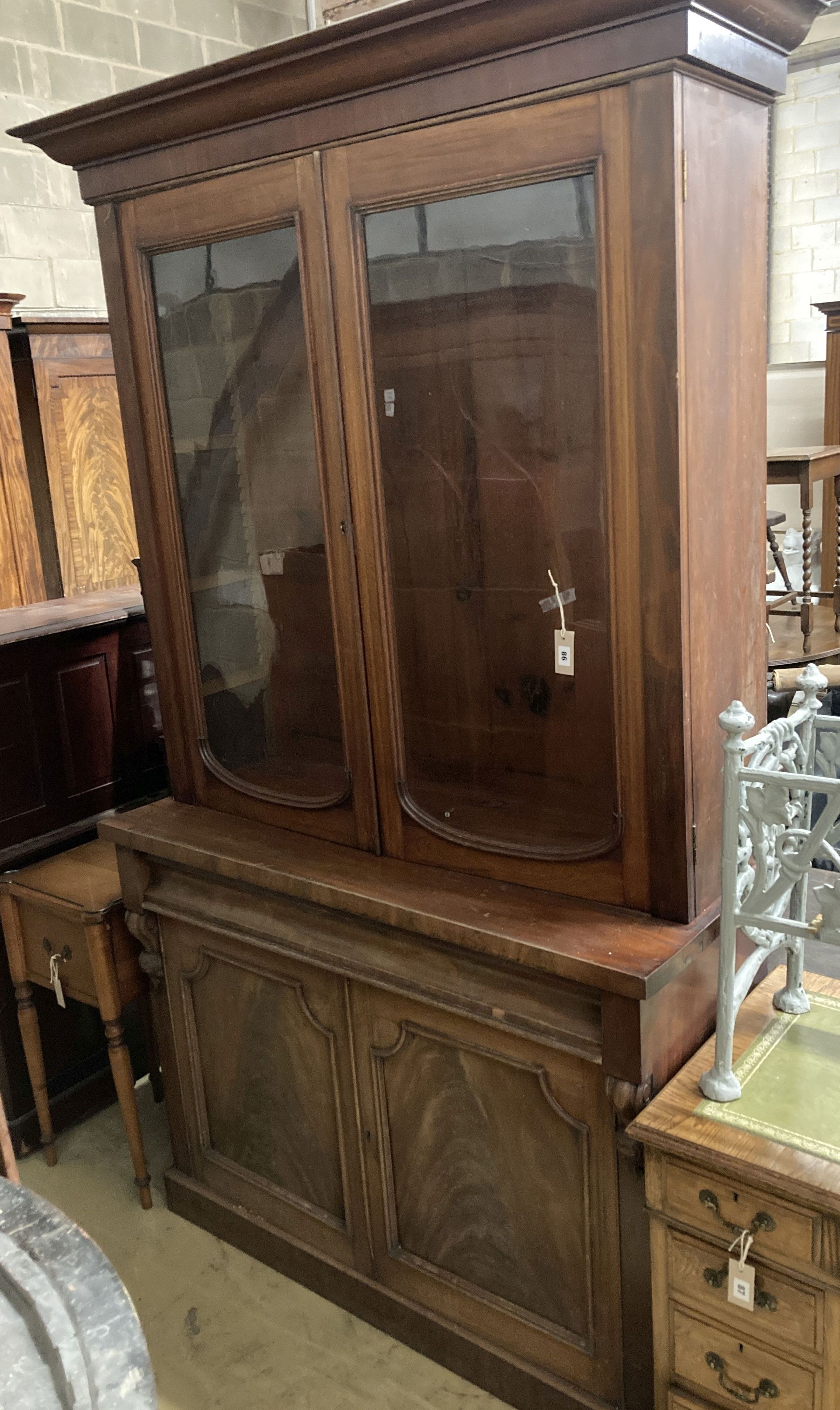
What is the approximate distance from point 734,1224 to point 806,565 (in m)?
2.96

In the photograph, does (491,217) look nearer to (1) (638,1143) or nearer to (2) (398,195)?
(2) (398,195)

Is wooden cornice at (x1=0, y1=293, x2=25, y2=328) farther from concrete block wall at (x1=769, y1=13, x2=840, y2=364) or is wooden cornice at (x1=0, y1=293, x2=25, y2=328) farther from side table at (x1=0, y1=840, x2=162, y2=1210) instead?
concrete block wall at (x1=769, y1=13, x2=840, y2=364)

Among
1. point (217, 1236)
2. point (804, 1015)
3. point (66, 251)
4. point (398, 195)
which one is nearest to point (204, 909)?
point (217, 1236)

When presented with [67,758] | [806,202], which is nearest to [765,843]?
[67,758]

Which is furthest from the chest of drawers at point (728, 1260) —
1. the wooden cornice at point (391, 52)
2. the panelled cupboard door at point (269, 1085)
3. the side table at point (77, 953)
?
the wooden cornice at point (391, 52)

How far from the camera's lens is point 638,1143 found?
4.92 ft

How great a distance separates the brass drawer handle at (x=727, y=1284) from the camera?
4.50 feet

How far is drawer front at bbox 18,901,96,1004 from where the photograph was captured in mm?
2240

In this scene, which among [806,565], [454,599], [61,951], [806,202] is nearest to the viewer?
[454,599]

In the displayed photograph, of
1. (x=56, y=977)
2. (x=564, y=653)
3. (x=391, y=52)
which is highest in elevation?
(x=391, y=52)

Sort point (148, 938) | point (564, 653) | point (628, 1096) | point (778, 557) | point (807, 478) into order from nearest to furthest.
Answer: point (628, 1096), point (564, 653), point (148, 938), point (807, 478), point (778, 557)

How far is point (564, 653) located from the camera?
5.21 feet

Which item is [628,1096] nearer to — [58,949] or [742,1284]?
[742,1284]

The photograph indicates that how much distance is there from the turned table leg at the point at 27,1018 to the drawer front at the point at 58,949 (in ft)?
0.05
